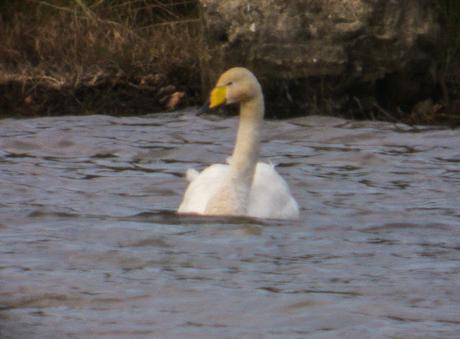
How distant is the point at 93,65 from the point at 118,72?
257mm

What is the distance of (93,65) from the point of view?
1312cm

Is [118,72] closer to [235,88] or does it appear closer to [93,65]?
[93,65]

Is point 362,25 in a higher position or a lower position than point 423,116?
higher

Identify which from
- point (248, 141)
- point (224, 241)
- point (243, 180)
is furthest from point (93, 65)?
point (224, 241)

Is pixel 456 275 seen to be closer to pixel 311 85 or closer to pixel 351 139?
pixel 351 139

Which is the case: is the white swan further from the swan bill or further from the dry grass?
the dry grass

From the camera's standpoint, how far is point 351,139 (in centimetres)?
1078

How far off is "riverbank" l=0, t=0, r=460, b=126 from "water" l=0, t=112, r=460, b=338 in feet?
3.88

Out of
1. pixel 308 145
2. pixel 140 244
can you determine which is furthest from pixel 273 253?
pixel 308 145

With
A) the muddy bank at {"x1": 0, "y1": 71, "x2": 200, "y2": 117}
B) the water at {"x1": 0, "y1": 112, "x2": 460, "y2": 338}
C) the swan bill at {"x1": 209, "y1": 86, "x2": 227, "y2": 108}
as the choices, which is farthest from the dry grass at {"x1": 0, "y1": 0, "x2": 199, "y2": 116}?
the swan bill at {"x1": 209, "y1": 86, "x2": 227, "y2": 108}

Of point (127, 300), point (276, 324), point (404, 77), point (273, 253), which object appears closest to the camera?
point (276, 324)

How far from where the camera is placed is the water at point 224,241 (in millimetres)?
5125

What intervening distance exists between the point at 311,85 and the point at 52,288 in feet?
22.2

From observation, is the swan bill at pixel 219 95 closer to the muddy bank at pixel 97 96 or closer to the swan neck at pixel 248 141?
the swan neck at pixel 248 141
